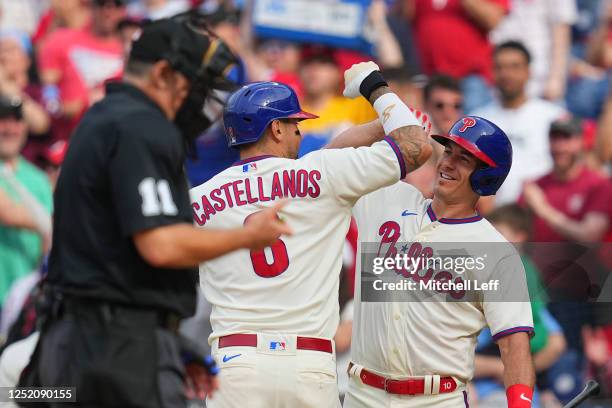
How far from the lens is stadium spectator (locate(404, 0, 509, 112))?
1079 cm

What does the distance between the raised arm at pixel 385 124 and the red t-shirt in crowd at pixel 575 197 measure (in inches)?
143

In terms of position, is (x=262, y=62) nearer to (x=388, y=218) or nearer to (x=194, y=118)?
(x=388, y=218)

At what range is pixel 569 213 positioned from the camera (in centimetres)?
943

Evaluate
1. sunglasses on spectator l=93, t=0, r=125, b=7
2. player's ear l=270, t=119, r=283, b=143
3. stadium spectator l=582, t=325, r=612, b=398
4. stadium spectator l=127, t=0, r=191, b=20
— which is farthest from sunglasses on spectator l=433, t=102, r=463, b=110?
sunglasses on spectator l=93, t=0, r=125, b=7

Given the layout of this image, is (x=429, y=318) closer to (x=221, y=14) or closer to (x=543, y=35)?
(x=221, y=14)

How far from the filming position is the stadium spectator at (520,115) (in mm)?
10023

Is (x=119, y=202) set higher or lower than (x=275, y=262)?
higher

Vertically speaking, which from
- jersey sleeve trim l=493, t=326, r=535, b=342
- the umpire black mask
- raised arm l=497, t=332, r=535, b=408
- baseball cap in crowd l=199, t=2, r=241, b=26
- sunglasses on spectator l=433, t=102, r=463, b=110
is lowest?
raised arm l=497, t=332, r=535, b=408

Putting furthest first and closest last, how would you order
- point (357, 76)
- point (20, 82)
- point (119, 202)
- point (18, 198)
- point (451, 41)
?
point (20, 82), point (451, 41), point (18, 198), point (357, 76), point (119, 202)

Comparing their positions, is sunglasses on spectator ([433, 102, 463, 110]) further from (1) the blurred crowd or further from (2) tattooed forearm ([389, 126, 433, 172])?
(2) tattooed forearm ([389, 126, 433, 172])

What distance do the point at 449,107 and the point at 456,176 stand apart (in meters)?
3.53

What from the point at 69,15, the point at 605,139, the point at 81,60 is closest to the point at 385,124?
the point at 605,139

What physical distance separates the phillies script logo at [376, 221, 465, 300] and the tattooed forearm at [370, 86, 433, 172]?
0.48 meters

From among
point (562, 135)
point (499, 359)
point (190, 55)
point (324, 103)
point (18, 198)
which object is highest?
point (324, 103)
